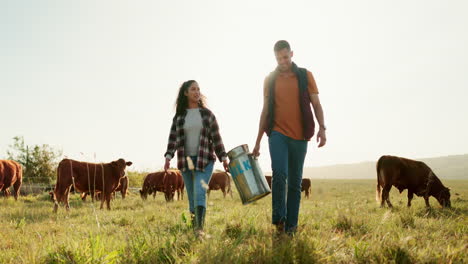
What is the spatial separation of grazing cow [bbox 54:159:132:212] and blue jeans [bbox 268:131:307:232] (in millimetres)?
4676

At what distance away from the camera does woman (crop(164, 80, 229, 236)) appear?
14.3 feet

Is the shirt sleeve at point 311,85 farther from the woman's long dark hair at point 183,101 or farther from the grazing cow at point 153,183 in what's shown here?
the grazing cow at point 153,183

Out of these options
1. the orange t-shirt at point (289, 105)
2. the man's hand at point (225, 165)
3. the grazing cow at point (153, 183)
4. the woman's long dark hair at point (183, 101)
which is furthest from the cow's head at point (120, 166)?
the orange t-shirt at point (289, 105)

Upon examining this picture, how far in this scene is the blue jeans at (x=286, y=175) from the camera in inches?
160

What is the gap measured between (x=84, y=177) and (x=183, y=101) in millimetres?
6468

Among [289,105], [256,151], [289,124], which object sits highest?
[289,105]

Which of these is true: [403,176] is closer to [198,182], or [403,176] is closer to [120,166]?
[198,182]

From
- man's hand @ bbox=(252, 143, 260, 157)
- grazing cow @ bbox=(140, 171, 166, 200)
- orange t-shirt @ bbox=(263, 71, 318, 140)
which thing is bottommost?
grazing cow @ bbox=(140, 171, 166, 200)

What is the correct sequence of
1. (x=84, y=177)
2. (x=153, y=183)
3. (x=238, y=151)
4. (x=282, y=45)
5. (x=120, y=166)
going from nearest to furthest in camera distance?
(x=282, y=45), (x=238, y=151), (x=84, y=177), (x=120, y=166), (x=153, y=183)

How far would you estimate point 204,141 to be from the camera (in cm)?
444

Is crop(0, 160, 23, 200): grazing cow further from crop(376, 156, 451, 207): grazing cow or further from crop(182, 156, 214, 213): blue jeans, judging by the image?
crop(376, 156, 451, 207): grazing cow

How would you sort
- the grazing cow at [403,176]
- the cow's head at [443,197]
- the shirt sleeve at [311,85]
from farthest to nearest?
the cow's head at [443,197] < the grazing cow at [403,176] < the shirt sleeve at [311,85]

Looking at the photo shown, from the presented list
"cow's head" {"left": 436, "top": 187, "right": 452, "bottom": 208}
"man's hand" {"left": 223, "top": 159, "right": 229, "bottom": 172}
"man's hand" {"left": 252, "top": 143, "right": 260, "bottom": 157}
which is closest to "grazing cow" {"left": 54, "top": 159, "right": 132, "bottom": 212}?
"man's hand" {"left": 223, "top": 159, "right": 229, "bottom": 172}

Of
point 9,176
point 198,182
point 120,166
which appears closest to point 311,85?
point 198,182
